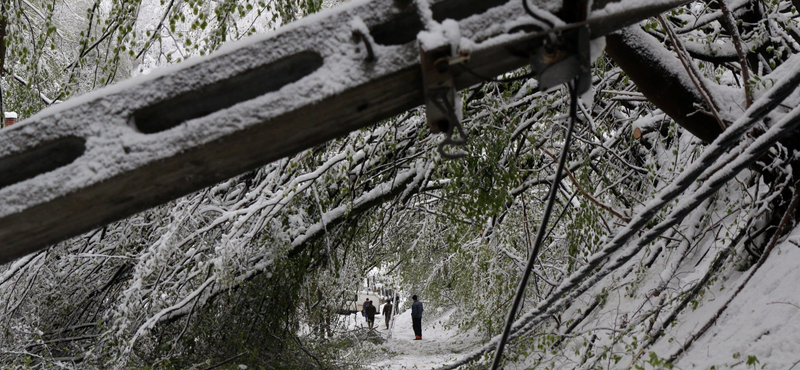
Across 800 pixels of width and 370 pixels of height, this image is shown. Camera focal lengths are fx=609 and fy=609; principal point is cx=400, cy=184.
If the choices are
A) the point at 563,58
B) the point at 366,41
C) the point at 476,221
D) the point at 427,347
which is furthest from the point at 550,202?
the point at 427,347

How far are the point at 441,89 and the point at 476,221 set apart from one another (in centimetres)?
433

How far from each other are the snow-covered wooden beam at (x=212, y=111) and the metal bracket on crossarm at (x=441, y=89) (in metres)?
0.04

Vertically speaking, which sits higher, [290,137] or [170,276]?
[170,276]

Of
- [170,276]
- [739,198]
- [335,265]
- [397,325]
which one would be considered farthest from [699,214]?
[397,325]

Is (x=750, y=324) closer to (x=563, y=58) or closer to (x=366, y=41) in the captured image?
(x=563, y=58)

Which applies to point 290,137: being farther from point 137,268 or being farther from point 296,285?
point 296,285

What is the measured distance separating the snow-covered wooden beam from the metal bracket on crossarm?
1.4 inches

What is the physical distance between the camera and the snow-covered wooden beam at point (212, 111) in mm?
1445

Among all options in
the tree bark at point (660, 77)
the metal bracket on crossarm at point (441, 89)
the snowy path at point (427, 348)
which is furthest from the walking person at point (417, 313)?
the metal bracket on crossarm at point (441, 89)

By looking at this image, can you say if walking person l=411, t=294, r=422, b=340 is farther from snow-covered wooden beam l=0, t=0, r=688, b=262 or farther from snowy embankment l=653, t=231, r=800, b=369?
snow-covered wooden beam l=0, t=0, r=688, b=262

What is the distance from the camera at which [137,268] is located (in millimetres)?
5484

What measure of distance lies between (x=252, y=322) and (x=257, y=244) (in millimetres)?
1115

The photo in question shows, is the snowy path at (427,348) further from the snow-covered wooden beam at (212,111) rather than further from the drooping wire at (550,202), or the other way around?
the snow-covered wooden beam at (212,111)

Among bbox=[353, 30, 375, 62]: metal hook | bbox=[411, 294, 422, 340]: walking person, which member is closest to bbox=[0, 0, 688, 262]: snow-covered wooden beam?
bbox=[353, 30, 375, 62]: metal hook
